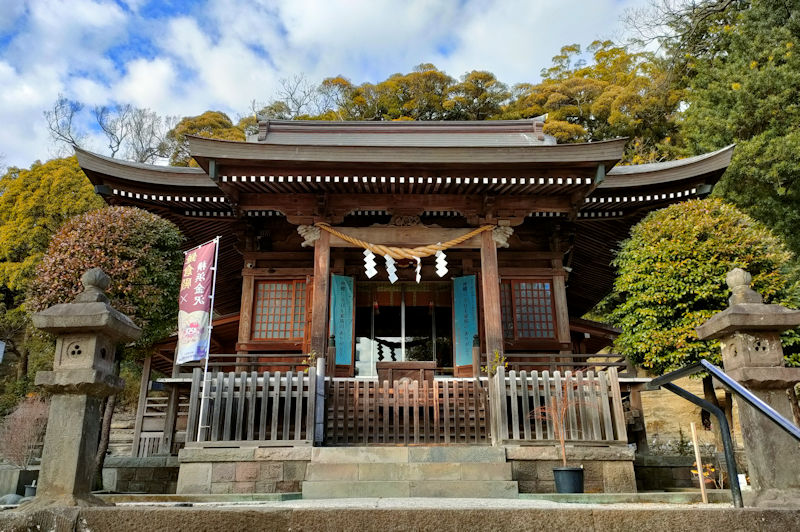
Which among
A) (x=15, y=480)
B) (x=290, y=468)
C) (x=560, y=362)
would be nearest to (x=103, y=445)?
(x=15, y=480)

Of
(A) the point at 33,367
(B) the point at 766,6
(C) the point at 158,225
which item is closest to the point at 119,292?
(C) the point at 158,225

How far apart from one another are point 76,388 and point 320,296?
529 cm

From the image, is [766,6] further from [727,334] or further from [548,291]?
[727,334]

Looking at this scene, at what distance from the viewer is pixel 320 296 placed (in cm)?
942

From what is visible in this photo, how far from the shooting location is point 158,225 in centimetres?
1114

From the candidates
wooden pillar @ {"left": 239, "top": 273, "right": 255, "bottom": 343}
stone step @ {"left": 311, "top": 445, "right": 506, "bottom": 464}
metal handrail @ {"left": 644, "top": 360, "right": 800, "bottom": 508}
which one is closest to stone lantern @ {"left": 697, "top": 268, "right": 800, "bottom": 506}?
metal handrail @ {"left": 644, "top": 360, "right": 800, "bottom": 508}

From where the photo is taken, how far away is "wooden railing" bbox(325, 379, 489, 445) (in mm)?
8430

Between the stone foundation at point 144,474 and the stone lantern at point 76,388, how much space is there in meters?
6.79

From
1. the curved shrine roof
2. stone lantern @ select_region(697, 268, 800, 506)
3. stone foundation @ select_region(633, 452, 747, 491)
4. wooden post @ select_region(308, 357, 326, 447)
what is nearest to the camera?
stone lantern @ select_region(697, 268, 800, 506)

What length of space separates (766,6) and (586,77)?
14048 mm

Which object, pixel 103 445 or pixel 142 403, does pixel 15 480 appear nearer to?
pixel 103 445

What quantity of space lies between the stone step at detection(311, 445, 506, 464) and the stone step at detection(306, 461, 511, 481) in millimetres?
70

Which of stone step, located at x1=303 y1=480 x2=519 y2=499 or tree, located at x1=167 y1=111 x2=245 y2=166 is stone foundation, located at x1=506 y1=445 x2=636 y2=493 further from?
tree, located at x1=167 y1=111 x2=245 y2=166

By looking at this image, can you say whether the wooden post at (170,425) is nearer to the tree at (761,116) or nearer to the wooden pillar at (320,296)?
the wooden pillar at (320,296)
